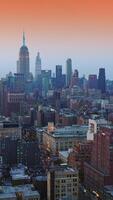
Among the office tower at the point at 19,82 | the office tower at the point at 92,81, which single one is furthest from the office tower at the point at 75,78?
the office tower at the point at 19,82


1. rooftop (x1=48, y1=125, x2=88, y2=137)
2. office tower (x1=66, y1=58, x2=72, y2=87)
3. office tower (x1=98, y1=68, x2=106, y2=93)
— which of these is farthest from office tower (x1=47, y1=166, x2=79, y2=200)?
office tower (x1=66, y1=58, x2=72, y2=87)

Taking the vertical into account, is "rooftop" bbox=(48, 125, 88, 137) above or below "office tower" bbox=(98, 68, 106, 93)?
below

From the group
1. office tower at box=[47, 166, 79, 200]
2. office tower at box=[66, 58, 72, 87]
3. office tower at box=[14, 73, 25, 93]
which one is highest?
office tower at box=[66, 58, 72, 87]

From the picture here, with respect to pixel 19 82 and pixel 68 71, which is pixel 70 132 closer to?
pixel 19 82

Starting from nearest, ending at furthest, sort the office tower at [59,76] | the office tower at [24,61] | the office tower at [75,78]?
the office tower at [75,78] → the office tower at [59,76] → the office tower at [24,61]

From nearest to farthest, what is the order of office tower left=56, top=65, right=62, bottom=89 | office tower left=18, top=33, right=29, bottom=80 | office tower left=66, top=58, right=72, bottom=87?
office tower left=56, top=65, right=62, bottom=89, office tower left=66, top=58, right=72, bottom=87, office tower left=18, top=33, right=29, bottom=80

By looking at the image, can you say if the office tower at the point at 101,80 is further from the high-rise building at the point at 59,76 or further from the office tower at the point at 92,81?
the high-rise building at the point at 59,76

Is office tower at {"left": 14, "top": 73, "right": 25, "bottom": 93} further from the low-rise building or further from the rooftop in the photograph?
the low-rise building

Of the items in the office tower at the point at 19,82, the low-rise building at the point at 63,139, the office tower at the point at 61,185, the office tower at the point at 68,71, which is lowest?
the office tower at the point at 61,185

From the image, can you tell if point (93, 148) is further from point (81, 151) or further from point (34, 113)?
point (34, 113)
